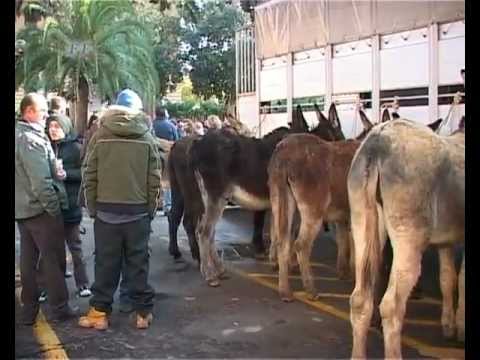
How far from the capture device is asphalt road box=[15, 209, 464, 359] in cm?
550

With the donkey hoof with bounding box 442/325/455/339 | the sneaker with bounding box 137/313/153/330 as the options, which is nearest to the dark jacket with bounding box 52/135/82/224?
the sneaker with bounding box 137/313/153/330

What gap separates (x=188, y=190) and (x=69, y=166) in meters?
1.94

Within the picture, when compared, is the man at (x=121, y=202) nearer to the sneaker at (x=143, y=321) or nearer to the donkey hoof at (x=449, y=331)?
the sneaker at (x=143, y=321)

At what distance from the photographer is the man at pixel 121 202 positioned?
6023 millimetres

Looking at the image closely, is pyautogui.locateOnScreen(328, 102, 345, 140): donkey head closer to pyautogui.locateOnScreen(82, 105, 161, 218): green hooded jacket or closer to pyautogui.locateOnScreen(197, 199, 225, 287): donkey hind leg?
pyautogui.locateOnScreen(197, 199, 225, 287): donkey hind leg

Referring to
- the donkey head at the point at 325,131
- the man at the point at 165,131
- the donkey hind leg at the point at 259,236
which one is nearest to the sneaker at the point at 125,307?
the donkey hind leg at the point at 259,236

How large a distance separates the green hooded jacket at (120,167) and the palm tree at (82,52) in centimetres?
1559

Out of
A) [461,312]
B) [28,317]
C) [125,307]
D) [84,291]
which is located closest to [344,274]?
[461,312]

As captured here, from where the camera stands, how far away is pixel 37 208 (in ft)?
19.8

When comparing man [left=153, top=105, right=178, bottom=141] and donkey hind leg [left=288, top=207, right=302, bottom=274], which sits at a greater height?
man [left=153, top=105, right=178, bottom=141]

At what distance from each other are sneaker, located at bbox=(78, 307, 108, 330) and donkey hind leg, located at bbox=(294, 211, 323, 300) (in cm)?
210

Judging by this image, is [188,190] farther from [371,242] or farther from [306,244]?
[371,242]
